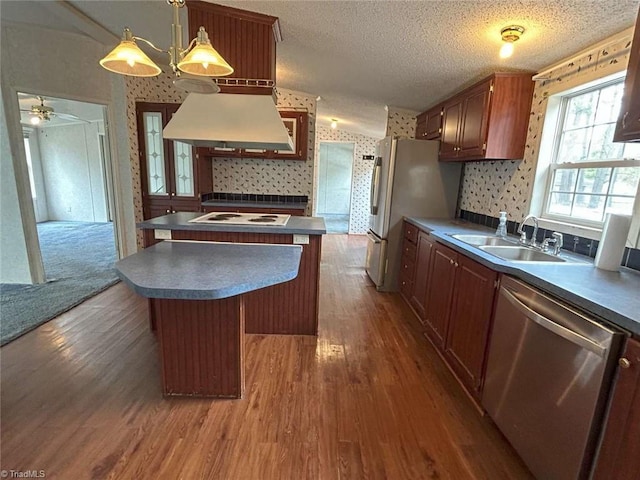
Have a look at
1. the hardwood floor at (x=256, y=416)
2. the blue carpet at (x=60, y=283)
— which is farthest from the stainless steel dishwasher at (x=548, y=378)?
the blue carpet at (x=60, y=283)

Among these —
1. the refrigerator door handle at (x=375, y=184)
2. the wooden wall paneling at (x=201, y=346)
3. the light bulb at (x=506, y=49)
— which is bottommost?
the wooden wall paneling at (x=201, y=346)

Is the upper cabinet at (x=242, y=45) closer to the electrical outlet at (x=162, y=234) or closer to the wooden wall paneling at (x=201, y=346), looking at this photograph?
the electrical outlet at (x=162, y=234)

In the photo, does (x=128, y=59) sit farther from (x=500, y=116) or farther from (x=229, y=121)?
(x=500, y=116)

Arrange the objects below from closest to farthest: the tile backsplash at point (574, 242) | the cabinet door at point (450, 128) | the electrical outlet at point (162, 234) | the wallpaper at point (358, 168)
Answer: the tile backsplash at point (574, 242) < the electrical outlet at point (162, 234) < the cabinet door at point (450, 128) < the wallpaper at point (358, 168)

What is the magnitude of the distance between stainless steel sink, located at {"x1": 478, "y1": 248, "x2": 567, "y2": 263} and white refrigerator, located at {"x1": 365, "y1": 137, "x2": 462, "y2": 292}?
138 cm

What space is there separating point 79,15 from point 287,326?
11.7 ft

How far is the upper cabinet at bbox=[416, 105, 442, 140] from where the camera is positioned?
3514mm

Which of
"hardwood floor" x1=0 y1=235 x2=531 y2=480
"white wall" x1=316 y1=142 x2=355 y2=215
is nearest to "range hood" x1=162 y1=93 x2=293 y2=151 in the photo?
"hardwood floor" x1=0 y1=235 x2=531 y2=480

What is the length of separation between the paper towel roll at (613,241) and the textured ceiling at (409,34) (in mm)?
1024

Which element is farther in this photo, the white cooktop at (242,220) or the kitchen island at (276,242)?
the white cooktop at (242,220)

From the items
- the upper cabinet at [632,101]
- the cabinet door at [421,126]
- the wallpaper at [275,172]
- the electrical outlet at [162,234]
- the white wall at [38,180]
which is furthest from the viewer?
the white wall at [38,180]

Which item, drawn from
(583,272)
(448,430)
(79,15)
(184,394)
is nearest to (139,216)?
(79,15)

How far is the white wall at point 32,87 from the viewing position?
3.02 metres

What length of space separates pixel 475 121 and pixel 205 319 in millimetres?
2628
